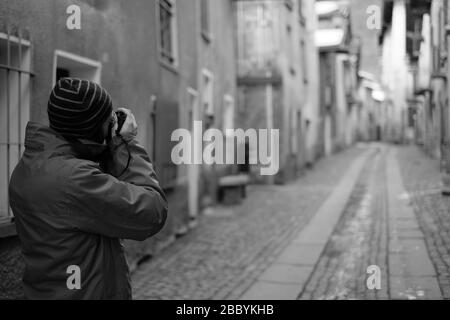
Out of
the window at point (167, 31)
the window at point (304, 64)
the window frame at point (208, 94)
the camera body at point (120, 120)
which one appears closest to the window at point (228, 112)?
the window frame at point (208, 94)

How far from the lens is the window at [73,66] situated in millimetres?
4672

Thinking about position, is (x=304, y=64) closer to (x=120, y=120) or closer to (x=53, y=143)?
(x=120, y=120)

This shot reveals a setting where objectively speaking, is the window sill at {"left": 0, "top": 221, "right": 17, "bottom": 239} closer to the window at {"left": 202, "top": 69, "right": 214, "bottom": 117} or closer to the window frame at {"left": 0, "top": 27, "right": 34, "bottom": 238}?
the window frame at {"left": 0, "top": 27, "right": 34, "bottom": 238}

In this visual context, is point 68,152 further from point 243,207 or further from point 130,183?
point 243,207

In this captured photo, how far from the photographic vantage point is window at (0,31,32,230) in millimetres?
3965

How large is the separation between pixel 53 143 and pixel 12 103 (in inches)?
A: 95.0

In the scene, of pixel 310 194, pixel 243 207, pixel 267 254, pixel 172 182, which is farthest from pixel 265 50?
pixel 267 254

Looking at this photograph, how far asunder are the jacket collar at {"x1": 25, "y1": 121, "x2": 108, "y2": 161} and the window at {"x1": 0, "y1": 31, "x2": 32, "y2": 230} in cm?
219

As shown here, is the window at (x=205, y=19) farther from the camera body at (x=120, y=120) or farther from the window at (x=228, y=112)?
the camera body at (x=120, y=120)

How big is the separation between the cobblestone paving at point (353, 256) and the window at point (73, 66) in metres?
3.03

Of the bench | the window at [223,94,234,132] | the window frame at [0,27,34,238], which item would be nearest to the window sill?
the window frame at [0,27,34,238]

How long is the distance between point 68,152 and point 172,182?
19.6 ft

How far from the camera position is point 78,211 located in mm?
1846
